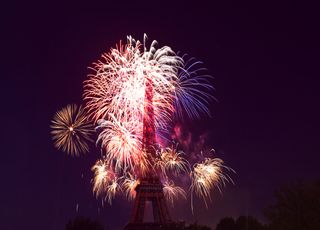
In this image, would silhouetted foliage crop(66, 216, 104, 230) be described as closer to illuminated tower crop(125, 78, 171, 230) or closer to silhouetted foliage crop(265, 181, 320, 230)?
illuminated tower crop(125, 78, 171, 230)

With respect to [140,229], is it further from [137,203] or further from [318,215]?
[318,215]

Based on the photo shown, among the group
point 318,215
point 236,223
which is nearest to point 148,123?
point 318,215

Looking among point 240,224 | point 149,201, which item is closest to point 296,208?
point 240,224

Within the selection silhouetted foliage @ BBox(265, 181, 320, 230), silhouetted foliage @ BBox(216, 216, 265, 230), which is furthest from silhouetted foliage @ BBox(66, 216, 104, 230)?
silhouetted foliage @ BBox(265, 181, 320, 230)

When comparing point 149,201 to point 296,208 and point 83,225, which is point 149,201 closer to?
point 83,225

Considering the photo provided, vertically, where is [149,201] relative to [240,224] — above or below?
above
